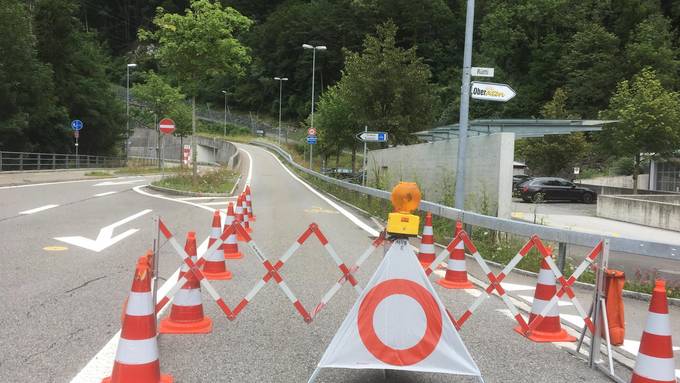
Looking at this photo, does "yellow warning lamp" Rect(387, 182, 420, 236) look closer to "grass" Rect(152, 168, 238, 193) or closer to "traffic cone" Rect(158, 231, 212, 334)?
"traffic cone" Rect(158, 231, 212, 334)

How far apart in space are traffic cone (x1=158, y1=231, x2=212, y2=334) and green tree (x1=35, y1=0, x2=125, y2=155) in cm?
4196

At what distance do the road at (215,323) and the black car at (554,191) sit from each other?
84.0 ft

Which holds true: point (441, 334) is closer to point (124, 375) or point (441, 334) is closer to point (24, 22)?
point (124, 375)

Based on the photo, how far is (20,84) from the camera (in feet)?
114

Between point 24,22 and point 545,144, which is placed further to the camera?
point 545,144

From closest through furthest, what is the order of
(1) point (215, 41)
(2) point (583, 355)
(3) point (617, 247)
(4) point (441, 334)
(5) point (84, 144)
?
(4) point (441, 334) < (2) point (583, 355) < (3) point (617, 247) < (1) point (215, 41) < (5) point (84, 144)

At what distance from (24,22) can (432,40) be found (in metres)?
68.5

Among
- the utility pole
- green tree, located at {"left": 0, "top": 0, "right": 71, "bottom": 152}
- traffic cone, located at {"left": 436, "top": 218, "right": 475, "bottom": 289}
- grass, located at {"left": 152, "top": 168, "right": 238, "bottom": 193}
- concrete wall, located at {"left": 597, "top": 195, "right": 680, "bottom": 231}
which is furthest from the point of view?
green tree, located at {"left": 0, "top": 0, "right": 71, "bottom": 152}

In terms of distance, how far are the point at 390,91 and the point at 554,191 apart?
47.1ft

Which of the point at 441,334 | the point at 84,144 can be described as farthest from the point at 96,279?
the point at 84,144

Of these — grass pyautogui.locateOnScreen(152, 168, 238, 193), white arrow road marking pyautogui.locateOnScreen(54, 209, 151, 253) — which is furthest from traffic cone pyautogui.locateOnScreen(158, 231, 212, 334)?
grass pyautogui.locateOnScreen(152, 168, 238, 193)

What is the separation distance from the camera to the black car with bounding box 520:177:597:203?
34494 mm

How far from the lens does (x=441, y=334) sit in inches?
157

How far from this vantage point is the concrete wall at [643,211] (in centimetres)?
2161
